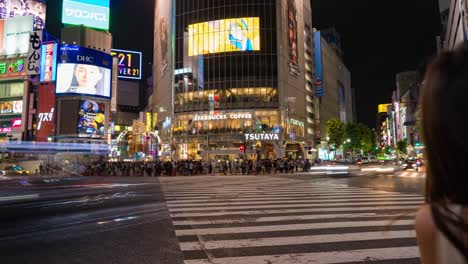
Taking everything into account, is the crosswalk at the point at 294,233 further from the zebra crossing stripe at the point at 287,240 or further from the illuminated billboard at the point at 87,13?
the illuminated billboard at the point at 87,13

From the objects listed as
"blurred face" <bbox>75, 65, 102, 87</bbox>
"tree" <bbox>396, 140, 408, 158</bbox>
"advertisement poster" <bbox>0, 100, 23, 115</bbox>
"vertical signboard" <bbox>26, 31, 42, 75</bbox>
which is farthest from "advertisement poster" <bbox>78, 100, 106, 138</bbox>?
"tree" <bbox>396, 140, 408, 158</bbox>

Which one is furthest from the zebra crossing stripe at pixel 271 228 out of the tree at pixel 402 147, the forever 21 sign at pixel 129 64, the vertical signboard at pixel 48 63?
the tree at pixel 402 147

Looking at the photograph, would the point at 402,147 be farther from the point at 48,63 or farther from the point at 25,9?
the point at 25,9

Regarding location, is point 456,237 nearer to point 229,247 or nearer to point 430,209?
point 430,209

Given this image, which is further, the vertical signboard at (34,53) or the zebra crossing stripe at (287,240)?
the vertical signboard at (34,53)

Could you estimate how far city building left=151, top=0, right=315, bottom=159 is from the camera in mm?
59000

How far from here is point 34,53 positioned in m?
66.4

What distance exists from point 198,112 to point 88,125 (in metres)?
22.4

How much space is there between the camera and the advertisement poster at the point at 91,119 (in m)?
65.6

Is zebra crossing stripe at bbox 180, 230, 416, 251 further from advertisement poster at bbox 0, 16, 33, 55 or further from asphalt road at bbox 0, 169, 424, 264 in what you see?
advertisement poster at bbox 0, 16, 33, 55

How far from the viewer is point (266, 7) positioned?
6269cm

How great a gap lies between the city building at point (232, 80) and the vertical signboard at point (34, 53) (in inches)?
1000

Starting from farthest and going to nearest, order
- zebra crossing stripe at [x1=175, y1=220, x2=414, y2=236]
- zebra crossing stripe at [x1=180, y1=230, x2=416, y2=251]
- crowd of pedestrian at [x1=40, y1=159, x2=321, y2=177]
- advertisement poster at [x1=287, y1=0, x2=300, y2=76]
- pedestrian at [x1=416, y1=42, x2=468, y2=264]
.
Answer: advertisement poster at [x1=287, y1=0, x2=300, y2=76]
crowd of pedestrian at [x1=40, y1=159, x2=321, y2=177]
zebra crossing stripe at [x1=175, y1=220, x2=414, y2=236]
zebra crossing stripe at [x1=180, y1=230, x2=416, y2=251]
pedestrian at [x1=416, y1=42, x2=468, y2=264]

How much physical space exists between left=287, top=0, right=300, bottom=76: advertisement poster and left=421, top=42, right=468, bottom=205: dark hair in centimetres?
6555
